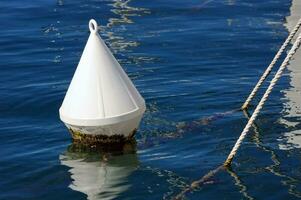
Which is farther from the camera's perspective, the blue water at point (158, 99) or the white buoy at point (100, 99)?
the white buoy at point (100, 99)

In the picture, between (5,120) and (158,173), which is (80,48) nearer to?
(5,120)

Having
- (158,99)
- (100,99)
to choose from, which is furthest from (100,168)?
(158,99)

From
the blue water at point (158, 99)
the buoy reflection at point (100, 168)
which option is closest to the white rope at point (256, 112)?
the blue water at point (158, 99)

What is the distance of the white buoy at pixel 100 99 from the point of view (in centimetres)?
849

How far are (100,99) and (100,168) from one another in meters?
0.84

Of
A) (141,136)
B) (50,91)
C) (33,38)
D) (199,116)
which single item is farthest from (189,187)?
(33,38)

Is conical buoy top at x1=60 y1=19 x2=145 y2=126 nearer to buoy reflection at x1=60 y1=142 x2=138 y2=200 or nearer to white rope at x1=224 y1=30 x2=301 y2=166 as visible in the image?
buoy reflection at x1=60 y1=142 x2=138 y2=200

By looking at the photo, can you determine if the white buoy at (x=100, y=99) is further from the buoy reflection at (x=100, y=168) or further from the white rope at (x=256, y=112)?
the white rope at (x=256, y=112)

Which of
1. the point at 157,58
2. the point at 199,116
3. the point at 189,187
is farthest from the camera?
the point at 157,58

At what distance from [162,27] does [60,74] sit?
4086mm

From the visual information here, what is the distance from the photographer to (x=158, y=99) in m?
11.1

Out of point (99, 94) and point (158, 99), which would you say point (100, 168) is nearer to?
point (99, 94)

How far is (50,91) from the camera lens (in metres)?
11.7

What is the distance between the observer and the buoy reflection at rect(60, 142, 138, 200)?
315 inches
